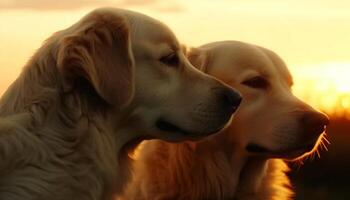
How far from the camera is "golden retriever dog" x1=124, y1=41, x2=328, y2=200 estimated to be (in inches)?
242

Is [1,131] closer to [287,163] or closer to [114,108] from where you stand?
[114,108]

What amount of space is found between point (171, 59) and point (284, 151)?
1.29 m

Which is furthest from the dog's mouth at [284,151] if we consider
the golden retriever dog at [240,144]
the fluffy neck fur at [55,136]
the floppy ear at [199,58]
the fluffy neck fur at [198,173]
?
the fluffy neck fur at [55,136]

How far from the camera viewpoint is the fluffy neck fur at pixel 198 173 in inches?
246

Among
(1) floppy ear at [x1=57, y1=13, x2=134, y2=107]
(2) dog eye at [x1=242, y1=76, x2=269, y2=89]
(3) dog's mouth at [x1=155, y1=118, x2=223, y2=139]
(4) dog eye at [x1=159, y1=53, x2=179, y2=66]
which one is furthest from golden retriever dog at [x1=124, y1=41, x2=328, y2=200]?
(1) floppy ear at [x1=57, y1=13, x2=134, y2=107]

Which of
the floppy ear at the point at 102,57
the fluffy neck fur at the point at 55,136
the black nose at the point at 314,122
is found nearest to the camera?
the fluffy neck fur at the point at 55,136

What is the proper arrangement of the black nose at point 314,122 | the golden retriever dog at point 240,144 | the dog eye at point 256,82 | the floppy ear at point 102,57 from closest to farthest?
1. the floppy ear at point 102,57
2. the black nose at point 314,122
3. the golden retriever dog at point 240,144
4. the dog eye at point 256,82

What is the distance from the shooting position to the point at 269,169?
651 centimetres

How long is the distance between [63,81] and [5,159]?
0.57m

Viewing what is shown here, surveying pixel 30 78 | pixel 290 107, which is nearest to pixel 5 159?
pixel 30 78

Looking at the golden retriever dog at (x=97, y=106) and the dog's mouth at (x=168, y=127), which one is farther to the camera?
the dog's mouth at (x=168, y=127)

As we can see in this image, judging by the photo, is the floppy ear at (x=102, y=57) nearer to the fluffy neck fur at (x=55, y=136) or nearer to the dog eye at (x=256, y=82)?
the fluffy neck fur at (x=55, y=136)

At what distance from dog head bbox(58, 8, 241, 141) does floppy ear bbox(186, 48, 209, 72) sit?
913 millimetres

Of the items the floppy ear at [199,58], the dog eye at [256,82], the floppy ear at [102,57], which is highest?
the floppy ear at [102,57]
